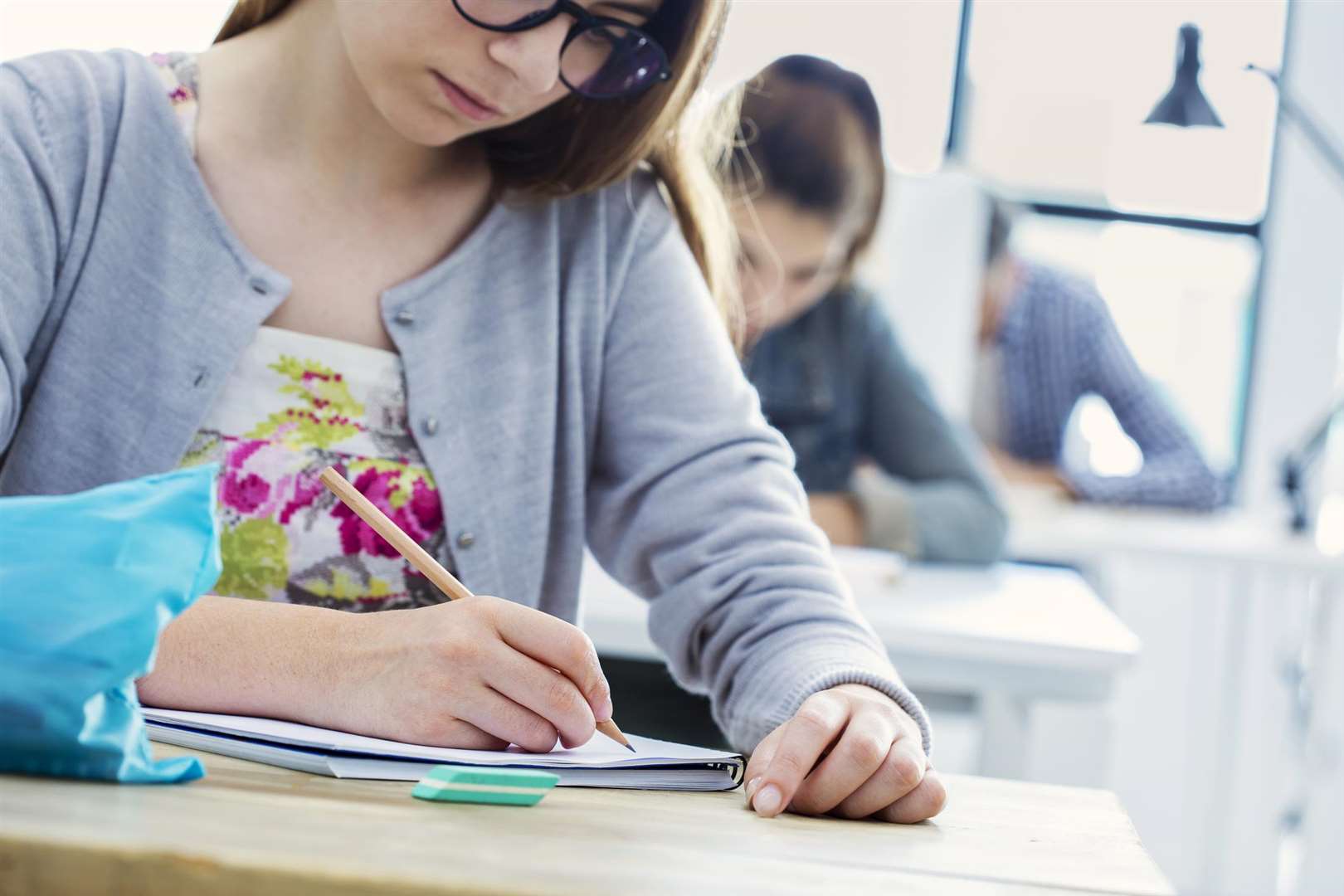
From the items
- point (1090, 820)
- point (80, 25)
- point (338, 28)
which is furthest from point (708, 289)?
point (80, 25)

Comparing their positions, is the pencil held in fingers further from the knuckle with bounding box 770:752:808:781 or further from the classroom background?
the classroom background

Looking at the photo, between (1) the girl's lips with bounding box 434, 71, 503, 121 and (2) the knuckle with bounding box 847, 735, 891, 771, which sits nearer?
(2) the knuckle with bounding box 847, 735, 891, 771

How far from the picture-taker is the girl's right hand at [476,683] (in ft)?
2.23

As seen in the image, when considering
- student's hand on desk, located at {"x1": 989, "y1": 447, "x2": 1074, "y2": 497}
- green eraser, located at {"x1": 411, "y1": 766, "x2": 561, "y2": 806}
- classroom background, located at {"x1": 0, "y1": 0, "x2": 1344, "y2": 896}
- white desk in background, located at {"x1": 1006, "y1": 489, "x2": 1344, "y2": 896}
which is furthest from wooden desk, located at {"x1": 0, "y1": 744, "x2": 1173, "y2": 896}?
student's hand on desk, located at {"x1": 989, "y1": 447, "x2": 1074, "y2": 497}

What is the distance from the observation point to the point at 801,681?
827mm

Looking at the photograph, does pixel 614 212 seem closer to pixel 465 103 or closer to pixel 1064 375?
pixel 465 103

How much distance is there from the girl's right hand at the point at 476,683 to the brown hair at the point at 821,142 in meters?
1.61

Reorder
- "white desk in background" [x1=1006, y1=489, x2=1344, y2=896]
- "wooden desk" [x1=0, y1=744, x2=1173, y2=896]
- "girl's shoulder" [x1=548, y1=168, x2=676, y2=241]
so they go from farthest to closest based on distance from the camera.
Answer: "white desk in background" [x1=1006, y1=489, x2=1344, y2=896], "girl's shoulder" [x1=548, y1=168, x2=676, y2=241], "wooden desk" [x1=0, y1=744, x2=1173, y2=896]

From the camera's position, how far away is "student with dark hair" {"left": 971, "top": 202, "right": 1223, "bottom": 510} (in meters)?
3.40

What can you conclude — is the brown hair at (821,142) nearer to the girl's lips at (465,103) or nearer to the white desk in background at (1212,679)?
the white desk in background at (1212,679)

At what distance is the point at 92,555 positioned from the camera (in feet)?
1.66

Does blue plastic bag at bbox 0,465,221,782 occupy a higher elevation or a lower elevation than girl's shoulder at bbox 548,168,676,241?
lower

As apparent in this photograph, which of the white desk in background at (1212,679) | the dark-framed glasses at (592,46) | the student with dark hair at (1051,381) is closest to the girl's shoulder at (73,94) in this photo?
the dark-framed glasses at (592,46)

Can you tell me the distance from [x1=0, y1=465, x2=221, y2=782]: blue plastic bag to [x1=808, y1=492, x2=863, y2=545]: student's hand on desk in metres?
1.72
